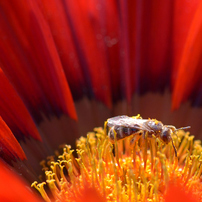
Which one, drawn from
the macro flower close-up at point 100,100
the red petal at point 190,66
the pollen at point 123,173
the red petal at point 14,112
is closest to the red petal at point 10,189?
the macro flower close-up at point 100,100

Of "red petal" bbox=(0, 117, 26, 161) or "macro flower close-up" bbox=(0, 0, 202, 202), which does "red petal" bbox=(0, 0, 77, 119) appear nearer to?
"macro flower close-up" bbox=(0, 0, 202, 202)

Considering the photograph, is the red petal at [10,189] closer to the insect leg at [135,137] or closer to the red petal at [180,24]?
the insect leg at [135,137]

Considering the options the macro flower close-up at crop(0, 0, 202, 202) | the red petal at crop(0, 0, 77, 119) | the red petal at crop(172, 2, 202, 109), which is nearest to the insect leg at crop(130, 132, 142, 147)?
the macro flower close-up at crop(0, 0, 202, 202)

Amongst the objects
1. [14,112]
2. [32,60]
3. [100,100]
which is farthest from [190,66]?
[14,112]

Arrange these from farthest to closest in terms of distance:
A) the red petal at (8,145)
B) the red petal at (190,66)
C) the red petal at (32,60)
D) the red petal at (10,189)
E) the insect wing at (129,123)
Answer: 1. the red petal at (190,66)
2. the red petal at (32,60)
3. the insect wing at (129,123)
4. the red petal at (8,145)
5. the red petal at (10,189)

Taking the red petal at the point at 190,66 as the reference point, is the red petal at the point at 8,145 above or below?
below

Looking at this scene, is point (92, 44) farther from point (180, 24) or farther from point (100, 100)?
point (180, 24)

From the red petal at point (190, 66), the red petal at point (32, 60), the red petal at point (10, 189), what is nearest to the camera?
the red petal at point (10, 189)
